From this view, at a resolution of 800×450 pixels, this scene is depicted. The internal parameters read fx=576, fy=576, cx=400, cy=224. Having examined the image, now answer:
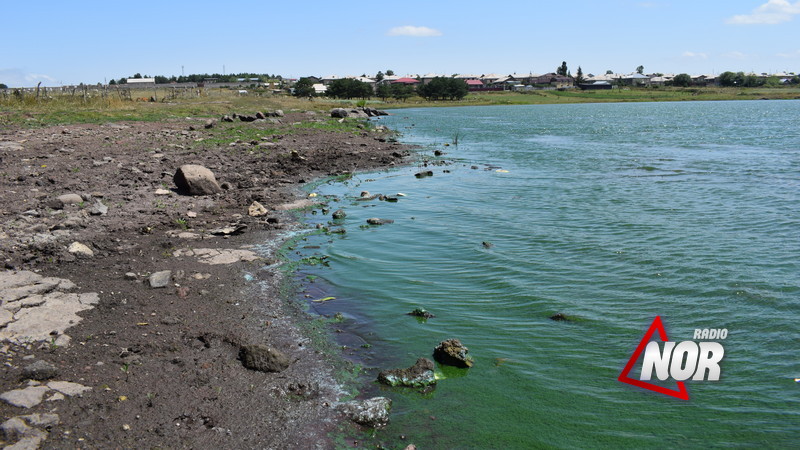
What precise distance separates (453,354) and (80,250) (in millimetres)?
6964

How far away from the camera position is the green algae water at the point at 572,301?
625 centimetres

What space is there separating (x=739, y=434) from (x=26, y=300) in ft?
29.1

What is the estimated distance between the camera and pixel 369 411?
6176mm

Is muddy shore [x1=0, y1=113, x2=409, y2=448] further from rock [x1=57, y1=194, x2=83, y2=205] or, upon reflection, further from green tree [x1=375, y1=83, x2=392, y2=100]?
green tree [x1=375, y1=83, x2=392, y2=100]

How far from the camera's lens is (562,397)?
675 cm

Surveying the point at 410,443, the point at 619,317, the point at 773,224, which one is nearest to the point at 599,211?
the point at 773,224

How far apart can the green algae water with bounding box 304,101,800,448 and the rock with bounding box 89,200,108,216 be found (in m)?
5.05

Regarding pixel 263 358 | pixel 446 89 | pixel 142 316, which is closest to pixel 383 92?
pixel 446 89

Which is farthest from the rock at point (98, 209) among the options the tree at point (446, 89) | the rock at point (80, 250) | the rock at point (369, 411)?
the tree at point (446, 89)

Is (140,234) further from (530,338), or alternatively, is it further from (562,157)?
(562,157)

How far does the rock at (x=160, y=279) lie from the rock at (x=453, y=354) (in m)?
4.60

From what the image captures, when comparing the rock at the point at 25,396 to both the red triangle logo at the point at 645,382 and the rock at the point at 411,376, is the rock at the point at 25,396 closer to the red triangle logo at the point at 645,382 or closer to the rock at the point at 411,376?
the rock at the point at 411,376

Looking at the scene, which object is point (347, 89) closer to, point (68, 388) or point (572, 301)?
point (572, 301)

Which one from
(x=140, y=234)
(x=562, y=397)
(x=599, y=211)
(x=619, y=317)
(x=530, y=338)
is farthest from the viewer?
(x=599, y=211)
